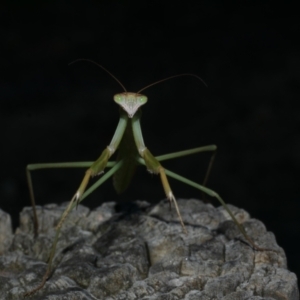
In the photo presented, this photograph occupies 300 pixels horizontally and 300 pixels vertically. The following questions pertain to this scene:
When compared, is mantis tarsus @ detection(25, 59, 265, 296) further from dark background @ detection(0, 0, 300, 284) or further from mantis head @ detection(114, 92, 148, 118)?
dark background @ detection(0, 0, 300, 284)

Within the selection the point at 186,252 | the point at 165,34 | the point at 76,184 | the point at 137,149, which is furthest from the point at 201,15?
the point at 186,252

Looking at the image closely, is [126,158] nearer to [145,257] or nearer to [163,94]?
[145,257]

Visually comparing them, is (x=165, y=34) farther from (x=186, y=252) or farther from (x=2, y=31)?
(x=186, y=252)

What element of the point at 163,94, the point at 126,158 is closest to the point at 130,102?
the point at 126,158

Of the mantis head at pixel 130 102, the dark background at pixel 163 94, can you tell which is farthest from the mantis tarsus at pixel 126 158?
the dark background at pixel 163 94

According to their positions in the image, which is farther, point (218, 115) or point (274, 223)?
point (218, 115)

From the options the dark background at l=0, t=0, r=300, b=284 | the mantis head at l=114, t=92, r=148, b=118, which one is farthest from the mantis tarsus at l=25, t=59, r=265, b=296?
the dark background at l=0, t=0, r=300, b=284
